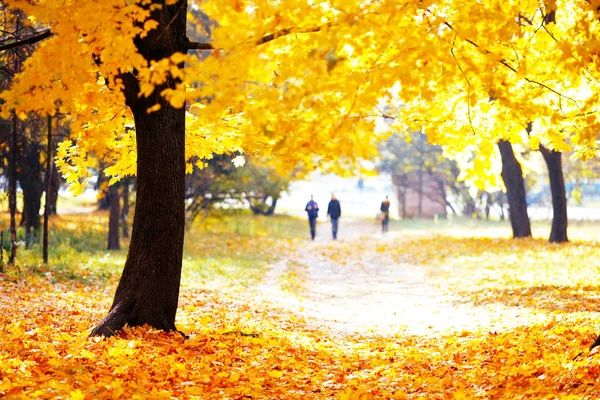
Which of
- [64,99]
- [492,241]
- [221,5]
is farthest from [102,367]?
[492,241]

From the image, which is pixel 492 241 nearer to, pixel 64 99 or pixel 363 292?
pixel 363 292

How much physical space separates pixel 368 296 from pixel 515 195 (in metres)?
10.9

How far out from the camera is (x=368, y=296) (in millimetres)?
14477

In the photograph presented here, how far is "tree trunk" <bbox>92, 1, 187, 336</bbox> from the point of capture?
7.90 m

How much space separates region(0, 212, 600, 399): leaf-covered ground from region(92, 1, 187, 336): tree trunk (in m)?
0.34

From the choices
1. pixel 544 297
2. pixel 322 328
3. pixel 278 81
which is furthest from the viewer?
pixel 544 297

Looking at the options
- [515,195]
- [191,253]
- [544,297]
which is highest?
[515,195]

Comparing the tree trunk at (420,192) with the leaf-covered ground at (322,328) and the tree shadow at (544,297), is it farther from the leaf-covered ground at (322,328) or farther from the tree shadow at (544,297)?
the tree shadow at (544,297)

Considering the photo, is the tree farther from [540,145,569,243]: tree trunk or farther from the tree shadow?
[540,145,569,243]: tree trunk

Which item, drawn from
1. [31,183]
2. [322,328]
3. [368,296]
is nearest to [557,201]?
[368,296]

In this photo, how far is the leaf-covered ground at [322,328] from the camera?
632 cm

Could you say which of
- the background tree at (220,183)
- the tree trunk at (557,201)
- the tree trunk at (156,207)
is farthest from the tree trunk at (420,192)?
the tree trunk at (156,207)

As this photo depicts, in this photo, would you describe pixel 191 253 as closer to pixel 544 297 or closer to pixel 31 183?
pixel 31 183

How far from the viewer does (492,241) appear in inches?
901
